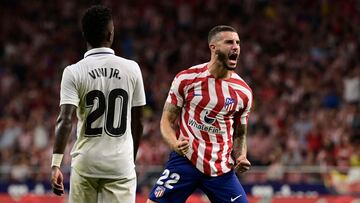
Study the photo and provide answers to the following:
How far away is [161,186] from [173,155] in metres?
0.33

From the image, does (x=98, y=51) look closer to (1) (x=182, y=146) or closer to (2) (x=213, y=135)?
(1) (x=182, y=146)

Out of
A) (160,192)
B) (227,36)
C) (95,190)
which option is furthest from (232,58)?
(95,190)

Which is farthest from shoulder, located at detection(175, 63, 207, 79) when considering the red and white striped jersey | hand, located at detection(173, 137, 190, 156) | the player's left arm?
hand, located at detection(173, 137, 190, 156)

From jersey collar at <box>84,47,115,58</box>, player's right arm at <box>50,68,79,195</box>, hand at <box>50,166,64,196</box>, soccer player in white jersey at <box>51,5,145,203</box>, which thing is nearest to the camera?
hand at <box>50,166,64,196</box>

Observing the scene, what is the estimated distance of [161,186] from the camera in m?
9.69

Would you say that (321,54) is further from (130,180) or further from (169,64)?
(130,180)

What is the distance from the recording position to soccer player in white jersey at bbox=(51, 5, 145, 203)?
7.94m

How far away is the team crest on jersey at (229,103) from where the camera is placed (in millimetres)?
9648

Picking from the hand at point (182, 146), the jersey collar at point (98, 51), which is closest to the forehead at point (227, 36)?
the hand at point (182, 146)

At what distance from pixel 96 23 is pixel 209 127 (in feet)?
6.96

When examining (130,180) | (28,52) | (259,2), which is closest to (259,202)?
(130,180)

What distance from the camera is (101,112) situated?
7973 millimetres

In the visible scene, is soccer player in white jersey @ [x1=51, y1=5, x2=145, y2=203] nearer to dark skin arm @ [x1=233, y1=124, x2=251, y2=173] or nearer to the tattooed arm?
the tattooed arm

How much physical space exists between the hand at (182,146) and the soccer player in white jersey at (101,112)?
1221mm
